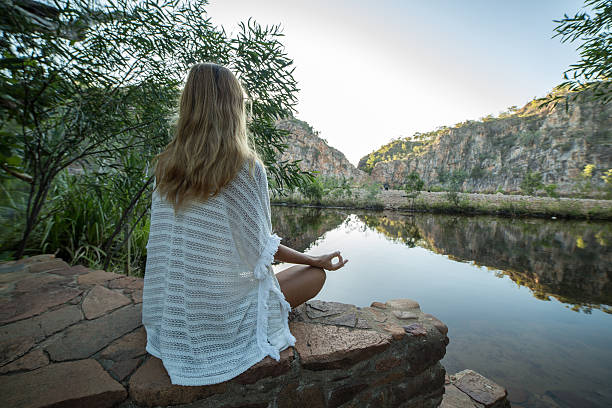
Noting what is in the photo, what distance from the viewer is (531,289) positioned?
4.12 meters

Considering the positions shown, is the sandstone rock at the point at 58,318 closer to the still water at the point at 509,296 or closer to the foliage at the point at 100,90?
the foliage at the point at 100,90

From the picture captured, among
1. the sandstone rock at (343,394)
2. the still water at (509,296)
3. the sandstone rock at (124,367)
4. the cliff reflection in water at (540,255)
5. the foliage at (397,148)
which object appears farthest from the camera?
the foliage at (397,148)

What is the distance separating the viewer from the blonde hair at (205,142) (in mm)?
867

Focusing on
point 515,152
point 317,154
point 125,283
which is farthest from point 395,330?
point 515,152

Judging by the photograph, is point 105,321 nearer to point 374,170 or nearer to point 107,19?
point 107,19

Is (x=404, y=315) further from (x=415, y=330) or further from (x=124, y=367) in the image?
(x=124, y=367)

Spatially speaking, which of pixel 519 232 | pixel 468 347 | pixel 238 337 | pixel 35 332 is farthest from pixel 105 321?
pixel 519 232

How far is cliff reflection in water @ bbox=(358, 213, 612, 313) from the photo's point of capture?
4.08 metres

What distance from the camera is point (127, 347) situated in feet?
3.22

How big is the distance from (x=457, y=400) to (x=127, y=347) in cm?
195

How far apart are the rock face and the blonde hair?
42.8 metres

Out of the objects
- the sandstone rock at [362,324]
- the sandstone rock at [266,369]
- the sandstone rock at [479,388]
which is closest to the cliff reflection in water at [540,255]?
the sandstone rock at [479,388]

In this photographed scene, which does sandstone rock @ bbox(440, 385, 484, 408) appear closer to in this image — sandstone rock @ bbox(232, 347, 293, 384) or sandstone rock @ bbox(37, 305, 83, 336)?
sandstone rock @ bbox(232, 347, 293, 384)

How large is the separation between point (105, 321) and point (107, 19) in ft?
6.75
